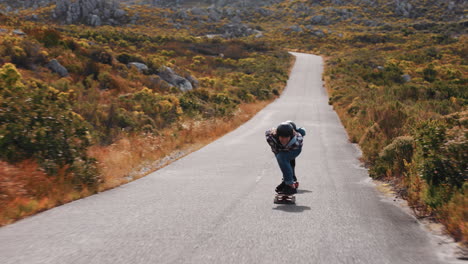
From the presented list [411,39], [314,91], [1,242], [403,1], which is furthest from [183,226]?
[403,1]

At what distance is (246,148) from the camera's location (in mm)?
14781

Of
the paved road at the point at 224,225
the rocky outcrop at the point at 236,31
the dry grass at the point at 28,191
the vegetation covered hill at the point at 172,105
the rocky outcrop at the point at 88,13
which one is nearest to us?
the paved road at the point at 224,225

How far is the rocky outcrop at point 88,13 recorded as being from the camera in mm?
89625

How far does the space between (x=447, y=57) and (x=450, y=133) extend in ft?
200

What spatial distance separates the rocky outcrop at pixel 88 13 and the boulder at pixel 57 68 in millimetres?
71616

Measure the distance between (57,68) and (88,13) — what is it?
257 feet

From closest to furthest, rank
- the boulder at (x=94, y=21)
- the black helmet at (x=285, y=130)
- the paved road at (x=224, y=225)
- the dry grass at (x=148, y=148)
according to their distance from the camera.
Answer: the paved road at (x=224, y=225) → the black helmet at (x=285, y=130) → the dry grass at (x=148, y=148) → the boulder at (x=94, y=21)

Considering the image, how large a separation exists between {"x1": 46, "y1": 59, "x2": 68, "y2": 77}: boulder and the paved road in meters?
15.2

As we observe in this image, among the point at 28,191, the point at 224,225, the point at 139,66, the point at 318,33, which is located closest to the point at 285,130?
the point at 224,225

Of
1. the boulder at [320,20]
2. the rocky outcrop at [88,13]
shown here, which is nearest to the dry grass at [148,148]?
the rocky outcrop at [88,13]

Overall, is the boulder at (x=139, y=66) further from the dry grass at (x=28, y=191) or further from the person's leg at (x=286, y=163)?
the person's leg at (x=286, y=163)

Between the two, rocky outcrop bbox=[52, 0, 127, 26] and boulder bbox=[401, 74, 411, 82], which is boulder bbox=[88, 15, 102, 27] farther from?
boulder bbox=[401, 74, 411, 82]

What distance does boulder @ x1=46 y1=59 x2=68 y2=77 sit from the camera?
872 inches

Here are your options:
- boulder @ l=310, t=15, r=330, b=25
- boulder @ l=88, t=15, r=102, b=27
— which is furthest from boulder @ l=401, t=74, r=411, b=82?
boulder @ l=310, t=15, r=330, b=25
